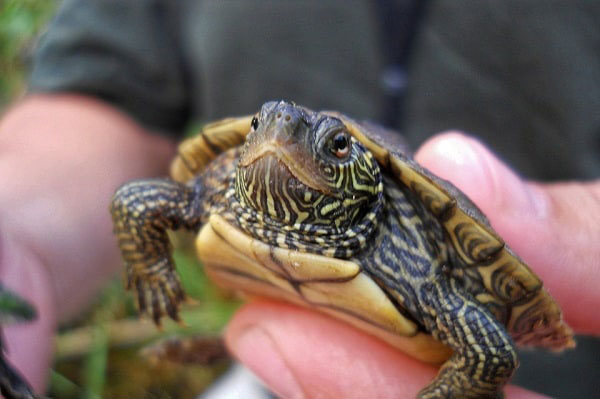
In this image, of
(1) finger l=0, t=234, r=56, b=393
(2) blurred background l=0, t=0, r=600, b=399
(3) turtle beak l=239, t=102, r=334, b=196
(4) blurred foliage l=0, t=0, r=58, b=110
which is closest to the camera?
(3) turtle beak l=239, t=102, r=334, b=196

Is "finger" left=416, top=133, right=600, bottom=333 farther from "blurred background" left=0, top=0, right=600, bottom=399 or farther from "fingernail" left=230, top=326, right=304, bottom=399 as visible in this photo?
"blurred background" left=0, top=0, right=600, bottom=399

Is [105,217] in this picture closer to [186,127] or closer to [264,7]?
[186,127]

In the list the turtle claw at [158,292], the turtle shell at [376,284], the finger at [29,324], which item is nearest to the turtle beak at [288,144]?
the turtle shell at [376,284]

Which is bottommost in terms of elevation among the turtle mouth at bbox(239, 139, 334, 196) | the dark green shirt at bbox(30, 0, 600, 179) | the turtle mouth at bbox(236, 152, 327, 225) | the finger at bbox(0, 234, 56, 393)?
the finger at bbox(0, 234, 56, 393)

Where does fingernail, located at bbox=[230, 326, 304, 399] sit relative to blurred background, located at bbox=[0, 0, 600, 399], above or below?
above

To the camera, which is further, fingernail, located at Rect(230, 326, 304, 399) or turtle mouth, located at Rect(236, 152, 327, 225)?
fingernail, located at Rect(230, 326, 304, 399)

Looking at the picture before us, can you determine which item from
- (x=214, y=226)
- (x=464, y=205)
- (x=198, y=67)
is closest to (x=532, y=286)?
(x=464, y=205)

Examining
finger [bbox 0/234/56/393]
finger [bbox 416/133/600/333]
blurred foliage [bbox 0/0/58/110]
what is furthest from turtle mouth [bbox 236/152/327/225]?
blurred foliage [bbox 0/0/58/110]

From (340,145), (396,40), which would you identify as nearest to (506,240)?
(340,145)
